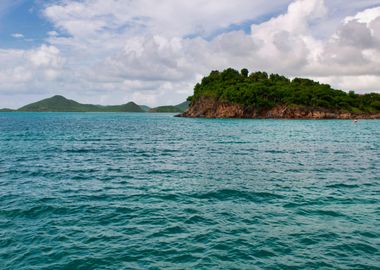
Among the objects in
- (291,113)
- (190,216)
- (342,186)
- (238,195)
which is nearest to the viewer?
(190,216)

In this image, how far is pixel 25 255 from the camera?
13867 millimetres

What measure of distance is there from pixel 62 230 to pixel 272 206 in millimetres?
12837

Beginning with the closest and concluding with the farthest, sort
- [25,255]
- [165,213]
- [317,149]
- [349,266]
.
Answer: [349,266] → [25,255] → [165,213] → [317,149]

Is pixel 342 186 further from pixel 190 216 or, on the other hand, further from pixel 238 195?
pixel 190 216

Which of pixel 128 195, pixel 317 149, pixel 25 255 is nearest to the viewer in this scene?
pixel 25 255

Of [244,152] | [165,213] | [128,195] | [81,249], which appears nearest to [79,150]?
[244,152]

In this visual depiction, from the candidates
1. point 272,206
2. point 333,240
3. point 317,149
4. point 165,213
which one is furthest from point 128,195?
point 317,149

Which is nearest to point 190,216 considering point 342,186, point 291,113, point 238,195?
point 238,195

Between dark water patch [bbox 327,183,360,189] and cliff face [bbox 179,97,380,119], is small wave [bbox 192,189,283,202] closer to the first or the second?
dark water patch [bbox 327,183,360,189]

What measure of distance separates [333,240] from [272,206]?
18.2ft

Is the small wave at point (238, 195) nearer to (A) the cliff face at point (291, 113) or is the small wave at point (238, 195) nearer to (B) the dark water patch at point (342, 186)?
(B) the dark water patch at point (342, 186)

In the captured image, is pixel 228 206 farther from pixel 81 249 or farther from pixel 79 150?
pixel 79 150

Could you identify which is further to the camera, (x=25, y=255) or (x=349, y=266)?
(x=25, y=255)

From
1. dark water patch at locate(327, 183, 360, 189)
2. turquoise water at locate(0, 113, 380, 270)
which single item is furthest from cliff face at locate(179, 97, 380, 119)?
dark water patch at locate(327, 183, 360, 189)
